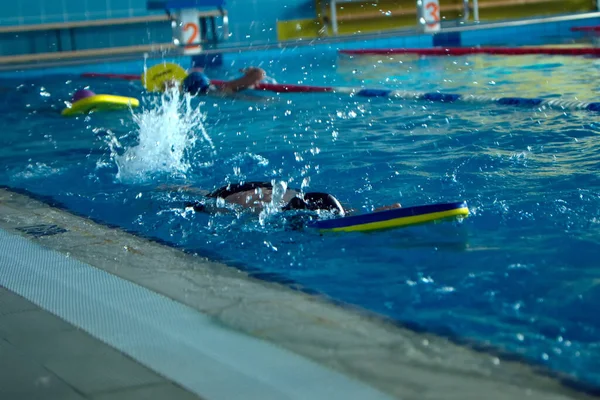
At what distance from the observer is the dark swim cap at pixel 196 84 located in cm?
866

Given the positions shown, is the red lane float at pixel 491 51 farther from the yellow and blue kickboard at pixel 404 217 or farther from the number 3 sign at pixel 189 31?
the yellow and blue kickboard at pixel 404 217

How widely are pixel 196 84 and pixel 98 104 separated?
1.04 meters

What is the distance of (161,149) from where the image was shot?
6.17 m

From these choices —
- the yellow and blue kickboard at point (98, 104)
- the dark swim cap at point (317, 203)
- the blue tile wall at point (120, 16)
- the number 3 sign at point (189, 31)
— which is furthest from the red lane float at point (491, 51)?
the dark swim cap at point (317, 203)

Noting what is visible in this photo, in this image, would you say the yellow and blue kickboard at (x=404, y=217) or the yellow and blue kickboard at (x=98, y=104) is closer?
the yellow and blue kickboard at (x=404, y=217)

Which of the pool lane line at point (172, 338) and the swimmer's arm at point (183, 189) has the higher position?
the swimmer's arm at point (183, 189)

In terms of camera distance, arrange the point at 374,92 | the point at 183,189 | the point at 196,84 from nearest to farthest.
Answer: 1. the point at 183,189
2. the point at 374,92
3. the point at 196,84

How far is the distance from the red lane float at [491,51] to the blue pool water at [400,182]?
0.52 m

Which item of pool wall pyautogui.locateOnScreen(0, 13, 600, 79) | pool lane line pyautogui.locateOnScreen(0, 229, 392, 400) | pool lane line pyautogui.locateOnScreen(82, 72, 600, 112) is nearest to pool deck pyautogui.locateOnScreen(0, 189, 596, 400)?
pool lane line pyautogui.locateOnScreen(0, 229, 392, 400)

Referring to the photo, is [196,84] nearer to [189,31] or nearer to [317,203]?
[189,31]

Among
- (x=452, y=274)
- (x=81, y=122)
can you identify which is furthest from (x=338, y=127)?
(x=452, y=274)

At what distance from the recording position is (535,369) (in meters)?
2.21

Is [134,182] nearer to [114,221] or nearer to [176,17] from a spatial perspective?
[114,221]

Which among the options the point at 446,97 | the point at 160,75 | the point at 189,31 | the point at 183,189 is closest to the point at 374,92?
the point at 446,97
